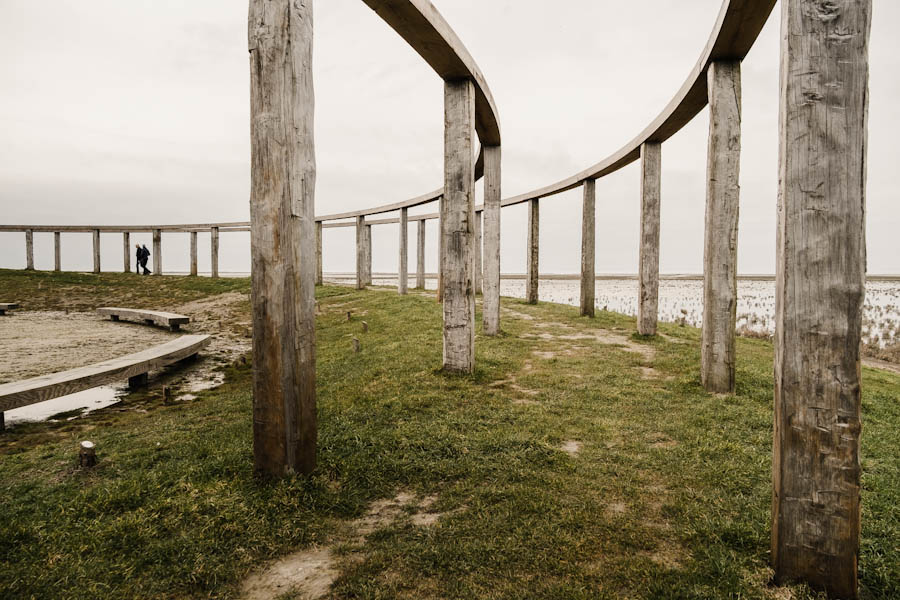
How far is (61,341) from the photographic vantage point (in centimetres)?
1073

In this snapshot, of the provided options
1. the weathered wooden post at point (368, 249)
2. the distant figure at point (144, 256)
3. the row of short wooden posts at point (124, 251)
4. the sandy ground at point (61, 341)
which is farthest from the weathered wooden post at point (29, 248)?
the weathered wooden post at point (368, 249)

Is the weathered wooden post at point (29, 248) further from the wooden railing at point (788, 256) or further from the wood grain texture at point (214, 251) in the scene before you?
the wooden railing at point (788, 256)

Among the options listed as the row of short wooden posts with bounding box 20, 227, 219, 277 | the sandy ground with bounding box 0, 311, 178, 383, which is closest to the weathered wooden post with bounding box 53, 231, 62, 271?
the row of short wooden posts with bounding box 20, 227, 219, 277

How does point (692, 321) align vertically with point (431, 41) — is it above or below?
below

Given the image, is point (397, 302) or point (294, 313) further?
point (397, 302)

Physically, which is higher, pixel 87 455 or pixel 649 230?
pixel 649 230

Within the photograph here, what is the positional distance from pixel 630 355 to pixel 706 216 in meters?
2.87

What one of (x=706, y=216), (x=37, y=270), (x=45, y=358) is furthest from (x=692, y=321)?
(x=37, y=270)

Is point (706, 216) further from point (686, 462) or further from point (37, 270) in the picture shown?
point (37, 270)

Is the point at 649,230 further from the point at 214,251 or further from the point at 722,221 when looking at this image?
the point at 214,251

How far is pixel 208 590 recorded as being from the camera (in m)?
2.29

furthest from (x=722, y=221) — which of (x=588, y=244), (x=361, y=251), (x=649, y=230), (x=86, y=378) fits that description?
(x=361, y=251)

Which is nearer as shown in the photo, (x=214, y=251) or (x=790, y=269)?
(x=790, y=269)

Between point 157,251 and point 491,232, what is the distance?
83.5 feet
